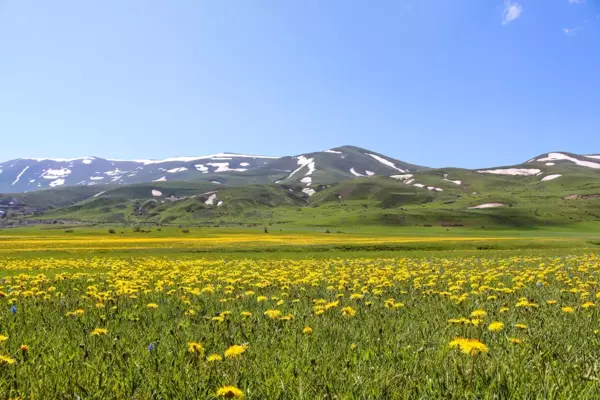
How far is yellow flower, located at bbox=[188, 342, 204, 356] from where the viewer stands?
5223mm

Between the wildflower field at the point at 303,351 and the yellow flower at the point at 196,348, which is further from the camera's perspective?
the yellow flower at the point at 196,348

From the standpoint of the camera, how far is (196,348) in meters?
5.43

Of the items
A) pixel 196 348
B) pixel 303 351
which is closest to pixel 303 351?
pixel 303 351

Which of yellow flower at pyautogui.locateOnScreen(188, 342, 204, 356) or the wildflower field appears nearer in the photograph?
the wildflower field

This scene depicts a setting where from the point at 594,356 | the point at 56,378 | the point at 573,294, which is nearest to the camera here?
the point at 56,378

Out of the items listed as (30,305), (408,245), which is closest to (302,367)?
(30,305)

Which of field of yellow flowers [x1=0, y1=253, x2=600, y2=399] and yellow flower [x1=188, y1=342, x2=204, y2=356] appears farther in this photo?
yellow flower [x1=188, y1=342, x2=204, y2=356]

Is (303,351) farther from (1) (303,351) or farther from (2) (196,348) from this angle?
(2) (196,348)

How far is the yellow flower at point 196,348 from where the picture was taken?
5223 mm

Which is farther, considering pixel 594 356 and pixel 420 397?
pixel 594 356

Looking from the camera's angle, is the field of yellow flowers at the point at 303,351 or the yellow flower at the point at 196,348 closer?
the field of yellow flowers at the point at 303,351

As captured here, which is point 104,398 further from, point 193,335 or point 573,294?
point 573,294

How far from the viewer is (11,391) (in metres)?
4.41

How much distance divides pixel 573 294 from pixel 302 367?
9458 millimetres
